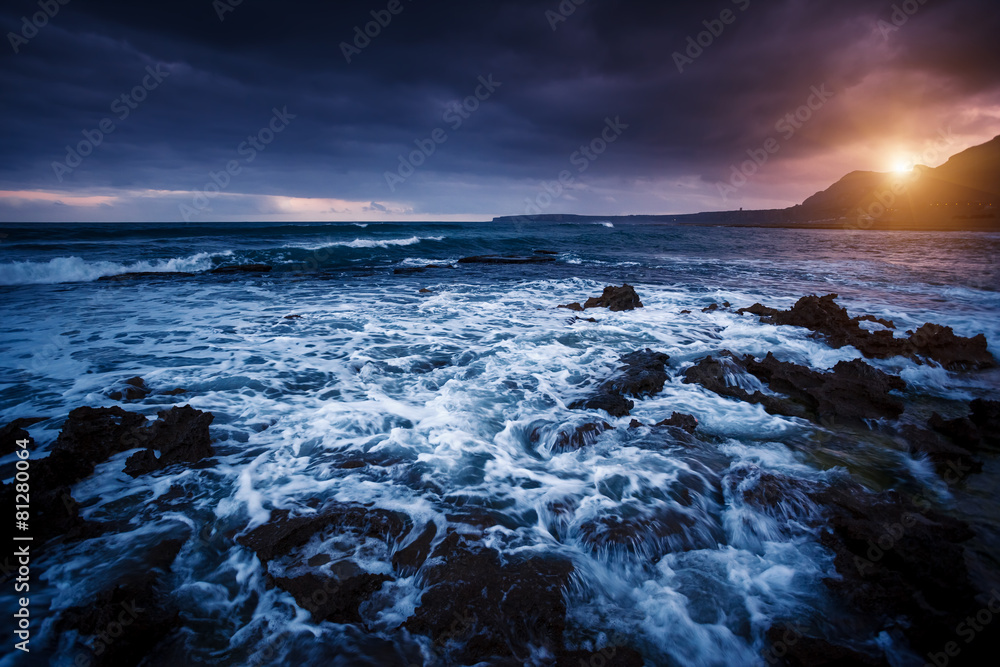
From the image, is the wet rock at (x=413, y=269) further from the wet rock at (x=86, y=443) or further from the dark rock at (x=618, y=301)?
the wet rock at (x=86, y=443)

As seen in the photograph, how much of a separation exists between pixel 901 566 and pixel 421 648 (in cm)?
345

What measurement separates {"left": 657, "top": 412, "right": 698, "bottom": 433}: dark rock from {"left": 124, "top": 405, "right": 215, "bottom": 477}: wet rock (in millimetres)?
5589

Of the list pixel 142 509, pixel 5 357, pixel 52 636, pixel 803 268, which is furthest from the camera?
pixel 803 268

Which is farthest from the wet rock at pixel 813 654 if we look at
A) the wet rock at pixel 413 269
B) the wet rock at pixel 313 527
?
the wet rock at pixel 413 269

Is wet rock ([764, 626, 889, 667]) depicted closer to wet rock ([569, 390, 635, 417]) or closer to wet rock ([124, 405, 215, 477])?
wet rock ([569, 390, 635, 417])

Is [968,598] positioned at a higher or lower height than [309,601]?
higher

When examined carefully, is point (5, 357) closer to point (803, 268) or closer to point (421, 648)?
point (421, 648)

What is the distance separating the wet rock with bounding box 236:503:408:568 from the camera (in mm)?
3295

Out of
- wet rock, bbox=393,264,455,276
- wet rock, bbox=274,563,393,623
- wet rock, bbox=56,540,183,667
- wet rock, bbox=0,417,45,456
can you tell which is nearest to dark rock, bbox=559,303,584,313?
wet rock, bbox=274,563,393,623

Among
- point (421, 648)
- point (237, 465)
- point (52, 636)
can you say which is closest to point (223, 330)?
point (237, 465)

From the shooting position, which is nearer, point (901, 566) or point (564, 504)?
point (901, 566)

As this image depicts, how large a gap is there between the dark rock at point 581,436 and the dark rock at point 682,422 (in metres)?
0.78

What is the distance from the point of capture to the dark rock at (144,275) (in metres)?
18.4

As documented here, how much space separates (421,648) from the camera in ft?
8.55
